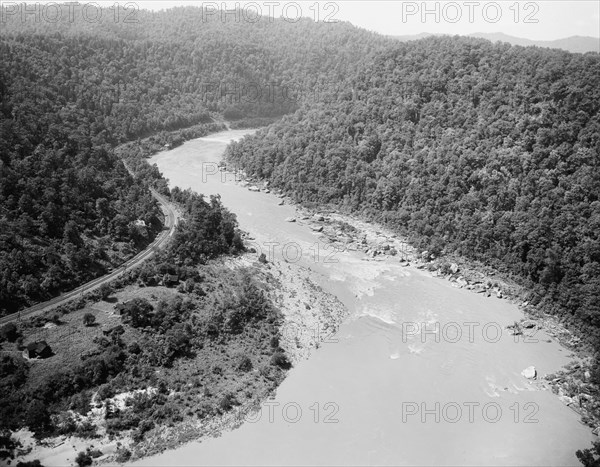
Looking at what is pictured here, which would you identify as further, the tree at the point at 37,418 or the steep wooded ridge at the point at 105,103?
the steep wooded ridge at the point at 105,103

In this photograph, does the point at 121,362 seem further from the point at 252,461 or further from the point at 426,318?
the point at 426,318

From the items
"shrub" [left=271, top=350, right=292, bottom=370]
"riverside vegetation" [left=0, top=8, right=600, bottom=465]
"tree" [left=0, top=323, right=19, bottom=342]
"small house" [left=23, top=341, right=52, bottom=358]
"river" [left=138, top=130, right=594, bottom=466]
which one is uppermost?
"riverside vegetation" [left=0, top=8, right=600, bottom=465]

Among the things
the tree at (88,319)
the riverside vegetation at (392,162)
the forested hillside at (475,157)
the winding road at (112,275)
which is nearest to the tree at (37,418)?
the riverside vegetation at (392,162)

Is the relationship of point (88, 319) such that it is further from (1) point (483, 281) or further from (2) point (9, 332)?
(1) point (483, 281)

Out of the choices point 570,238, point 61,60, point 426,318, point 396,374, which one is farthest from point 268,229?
point 61,60

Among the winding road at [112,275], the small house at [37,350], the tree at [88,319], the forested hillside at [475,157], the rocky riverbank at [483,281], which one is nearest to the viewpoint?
the small house at [37,350]

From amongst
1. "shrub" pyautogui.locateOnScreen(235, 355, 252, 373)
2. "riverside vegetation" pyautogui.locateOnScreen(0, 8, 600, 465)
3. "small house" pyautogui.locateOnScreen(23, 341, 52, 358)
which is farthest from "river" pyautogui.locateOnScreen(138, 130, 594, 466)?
"small house" pyautogui.locateOnScreen(23, 341, 52, 358)

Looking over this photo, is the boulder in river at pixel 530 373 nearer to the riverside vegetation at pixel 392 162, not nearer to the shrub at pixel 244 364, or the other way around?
the riverside vegetation at pixel 392 162

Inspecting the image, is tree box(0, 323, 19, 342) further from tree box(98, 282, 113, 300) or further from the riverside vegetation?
tree box(98, 282, 113, 300)
